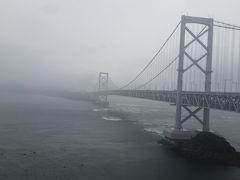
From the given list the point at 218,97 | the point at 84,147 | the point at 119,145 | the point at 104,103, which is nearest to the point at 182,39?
the point at 218,97

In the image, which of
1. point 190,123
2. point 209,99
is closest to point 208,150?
point 209,99

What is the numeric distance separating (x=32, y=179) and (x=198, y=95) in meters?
14.5

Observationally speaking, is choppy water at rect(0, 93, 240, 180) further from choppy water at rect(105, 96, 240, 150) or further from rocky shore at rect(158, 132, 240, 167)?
choppy water at rect(105, 96, 240, 150)

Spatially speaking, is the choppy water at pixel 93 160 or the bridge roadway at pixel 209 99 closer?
the choppy water at pixel 93 160

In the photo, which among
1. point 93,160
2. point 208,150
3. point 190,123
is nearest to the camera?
point 93,160

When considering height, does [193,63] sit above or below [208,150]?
above

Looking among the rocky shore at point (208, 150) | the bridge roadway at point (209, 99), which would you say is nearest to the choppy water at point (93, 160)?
the rocky shore at point (208, 150)

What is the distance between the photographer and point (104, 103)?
96250 millimetres

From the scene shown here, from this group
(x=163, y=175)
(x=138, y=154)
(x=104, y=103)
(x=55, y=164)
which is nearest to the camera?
(x=163, y=175)

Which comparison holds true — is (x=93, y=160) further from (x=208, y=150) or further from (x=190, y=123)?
(x=190, y=123)

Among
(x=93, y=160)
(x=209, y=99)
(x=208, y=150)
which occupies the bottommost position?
(x=93, y=160)

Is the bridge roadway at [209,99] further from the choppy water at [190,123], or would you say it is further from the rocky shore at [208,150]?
the choppy water at [190,123]

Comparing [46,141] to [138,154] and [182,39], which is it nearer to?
[138,154]

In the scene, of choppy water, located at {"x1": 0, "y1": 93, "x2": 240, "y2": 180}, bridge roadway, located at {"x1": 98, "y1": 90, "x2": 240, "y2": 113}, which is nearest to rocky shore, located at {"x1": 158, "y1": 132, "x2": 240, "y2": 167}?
choppy water, located at {"x1": 0, "y1": 93, "x2": 240, "y2": 180}
